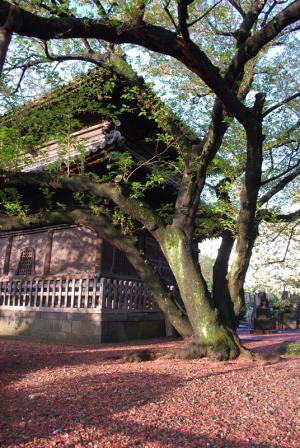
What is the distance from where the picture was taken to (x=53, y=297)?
39.1 ft

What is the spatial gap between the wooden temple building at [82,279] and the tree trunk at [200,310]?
368cm

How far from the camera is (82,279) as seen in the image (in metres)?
11.4

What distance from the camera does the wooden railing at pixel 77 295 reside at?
11133 millimetres

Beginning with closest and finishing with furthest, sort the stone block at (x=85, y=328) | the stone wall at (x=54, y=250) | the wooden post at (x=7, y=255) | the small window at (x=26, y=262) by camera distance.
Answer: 1. the stone block at (x=85, y=328)
2. the stone wall at (x=54, y=250)
3. the small window at (x=26, y=262)
4. the wooden post at (x=7, y=255)

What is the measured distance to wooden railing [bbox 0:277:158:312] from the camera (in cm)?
1113

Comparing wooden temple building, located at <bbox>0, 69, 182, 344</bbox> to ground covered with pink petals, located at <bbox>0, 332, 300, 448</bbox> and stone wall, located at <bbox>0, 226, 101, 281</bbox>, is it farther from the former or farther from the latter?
ground covered with pink petals, located at <bbox>0, 332, 300, 448</bbox>

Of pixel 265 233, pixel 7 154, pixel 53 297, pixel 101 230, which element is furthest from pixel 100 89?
pixel 265 233

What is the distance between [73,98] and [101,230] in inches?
145

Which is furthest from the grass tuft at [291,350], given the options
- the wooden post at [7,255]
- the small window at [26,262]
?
the wooden post at [7,255]

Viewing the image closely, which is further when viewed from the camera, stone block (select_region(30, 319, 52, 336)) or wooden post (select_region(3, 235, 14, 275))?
wooden post (select_region(3, 235, 14, 275))

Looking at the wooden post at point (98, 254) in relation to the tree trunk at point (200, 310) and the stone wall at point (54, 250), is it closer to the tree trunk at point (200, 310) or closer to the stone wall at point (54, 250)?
the stone wall at point (54, 250)

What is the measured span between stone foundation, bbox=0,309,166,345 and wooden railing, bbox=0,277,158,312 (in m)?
0.18

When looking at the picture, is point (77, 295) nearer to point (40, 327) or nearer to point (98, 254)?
point (98, 254)

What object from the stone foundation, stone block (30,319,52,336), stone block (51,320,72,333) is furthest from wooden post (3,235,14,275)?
stone block (51,320,72,333)
